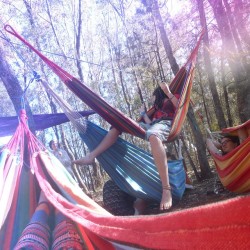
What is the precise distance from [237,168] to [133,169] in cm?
86

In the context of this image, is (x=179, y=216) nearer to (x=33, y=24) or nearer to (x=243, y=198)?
(x=243, y=198)

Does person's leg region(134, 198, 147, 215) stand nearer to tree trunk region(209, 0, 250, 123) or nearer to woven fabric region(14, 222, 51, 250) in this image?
woven fabric region(14, 222, 51, 250)

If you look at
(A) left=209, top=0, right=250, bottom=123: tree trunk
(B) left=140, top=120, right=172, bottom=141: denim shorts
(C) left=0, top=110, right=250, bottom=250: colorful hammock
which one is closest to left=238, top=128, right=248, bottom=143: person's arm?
(B) left=140, top=120, right=172, bottom=141: denim shorts

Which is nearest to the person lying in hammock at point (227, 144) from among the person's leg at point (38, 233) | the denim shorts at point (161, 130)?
the denim shorts at point (161, 130)

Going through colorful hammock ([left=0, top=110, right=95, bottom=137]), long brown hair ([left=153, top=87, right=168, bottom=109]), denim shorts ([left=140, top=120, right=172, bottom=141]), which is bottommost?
denim shorts ([left=140, top=120, right=172, bottom=141])

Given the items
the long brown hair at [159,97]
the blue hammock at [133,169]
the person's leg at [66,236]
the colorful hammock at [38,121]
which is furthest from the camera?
the colorful hammock at [38,121]

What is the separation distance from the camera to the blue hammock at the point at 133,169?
2.10 m

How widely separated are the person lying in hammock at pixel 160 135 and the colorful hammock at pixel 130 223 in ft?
2.30

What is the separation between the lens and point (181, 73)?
275 cm

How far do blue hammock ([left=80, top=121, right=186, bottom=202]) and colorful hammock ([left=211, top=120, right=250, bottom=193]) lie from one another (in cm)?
45

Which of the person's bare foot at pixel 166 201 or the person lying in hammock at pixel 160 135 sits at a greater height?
the person lying in hammock at pixel 160 135

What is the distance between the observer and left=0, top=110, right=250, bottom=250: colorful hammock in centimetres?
33

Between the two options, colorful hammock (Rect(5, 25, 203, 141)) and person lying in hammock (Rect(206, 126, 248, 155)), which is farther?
person lying in hammock (Rect(206, 126, 248, 155))

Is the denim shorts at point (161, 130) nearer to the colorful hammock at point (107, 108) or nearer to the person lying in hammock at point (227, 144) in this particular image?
the colorful hammock at point (107, 108)
